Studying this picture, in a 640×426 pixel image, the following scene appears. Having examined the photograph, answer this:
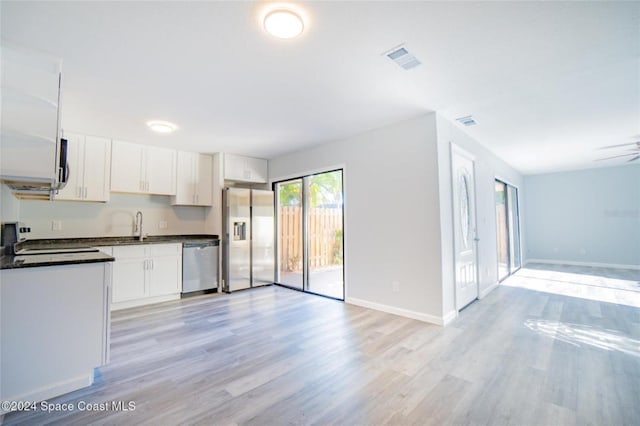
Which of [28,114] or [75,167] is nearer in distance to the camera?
[28,114]

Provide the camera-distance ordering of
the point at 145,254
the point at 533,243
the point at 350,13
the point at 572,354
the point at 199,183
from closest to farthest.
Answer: the point at 350,13, the point at 572,354, the point at 145,254, the point at 199,183, the point at 533,243

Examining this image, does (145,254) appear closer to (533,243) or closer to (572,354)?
(572,354)

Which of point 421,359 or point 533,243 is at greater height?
point 533,243

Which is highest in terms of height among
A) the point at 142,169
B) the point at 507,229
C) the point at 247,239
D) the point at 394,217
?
the point at 142,169

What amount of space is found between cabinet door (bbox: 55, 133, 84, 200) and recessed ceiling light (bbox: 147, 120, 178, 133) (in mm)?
1170

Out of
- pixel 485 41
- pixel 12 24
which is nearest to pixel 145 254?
pixel 12 24

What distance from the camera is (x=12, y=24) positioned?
1.78 metres

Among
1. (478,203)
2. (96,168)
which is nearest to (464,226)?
(478,203)

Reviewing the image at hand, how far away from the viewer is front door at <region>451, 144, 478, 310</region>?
3549 millimetres

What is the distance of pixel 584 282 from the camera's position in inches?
207

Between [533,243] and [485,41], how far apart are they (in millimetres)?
8000

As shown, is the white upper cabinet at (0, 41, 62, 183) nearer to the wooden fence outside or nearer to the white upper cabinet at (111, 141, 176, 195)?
the white upper cabinet at (111, 141, 176, 195)

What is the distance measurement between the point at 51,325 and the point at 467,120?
4.57 metres

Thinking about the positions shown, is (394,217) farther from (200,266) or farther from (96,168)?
(96,168)
